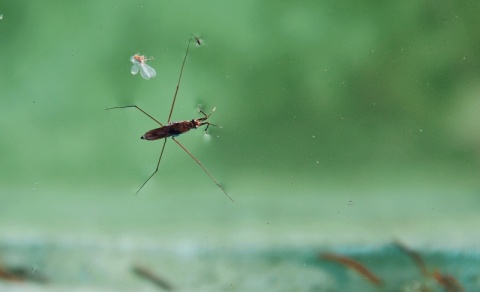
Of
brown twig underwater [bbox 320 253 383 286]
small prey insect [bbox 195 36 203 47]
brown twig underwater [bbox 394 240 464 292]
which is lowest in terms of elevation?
brown twig underwater [bbox 320 253 383 286]

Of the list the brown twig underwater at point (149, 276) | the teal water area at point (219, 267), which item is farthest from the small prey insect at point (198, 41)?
the brown twig underwater at point (149, 276)

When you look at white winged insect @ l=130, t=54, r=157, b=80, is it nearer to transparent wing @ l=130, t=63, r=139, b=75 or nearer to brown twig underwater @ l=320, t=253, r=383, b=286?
transparent wing @ l=130, t=63, r=139, b=75

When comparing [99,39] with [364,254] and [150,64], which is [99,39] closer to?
[150,64]

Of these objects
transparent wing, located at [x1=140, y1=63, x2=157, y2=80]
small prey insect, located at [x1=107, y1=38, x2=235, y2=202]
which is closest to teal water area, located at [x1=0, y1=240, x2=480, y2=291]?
small prey insect, located at [x1=107, y1=38, x2=235, y2=202]

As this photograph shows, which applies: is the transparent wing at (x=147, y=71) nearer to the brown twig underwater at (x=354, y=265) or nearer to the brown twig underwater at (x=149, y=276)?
the brown twig underwater at (x=149, y=276)

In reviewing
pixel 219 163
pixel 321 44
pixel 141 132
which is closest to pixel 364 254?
pixel 219 163

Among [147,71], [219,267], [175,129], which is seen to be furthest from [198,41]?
[219,267]
